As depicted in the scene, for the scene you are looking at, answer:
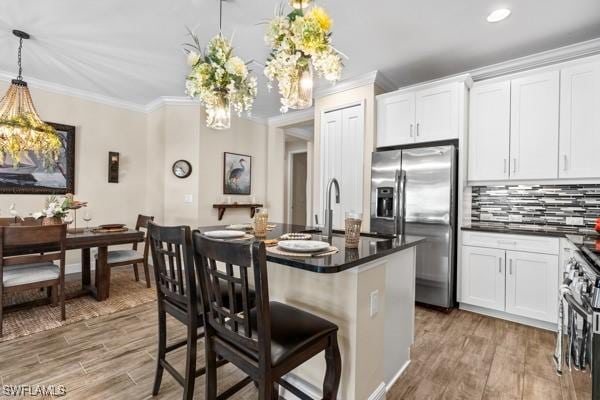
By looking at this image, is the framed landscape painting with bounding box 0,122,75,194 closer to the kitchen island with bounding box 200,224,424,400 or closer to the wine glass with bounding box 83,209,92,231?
the wine glass with bounding box 83,209,92,231

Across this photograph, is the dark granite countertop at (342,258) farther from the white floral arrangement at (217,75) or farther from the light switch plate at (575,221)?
the light switch plate at (575,221)

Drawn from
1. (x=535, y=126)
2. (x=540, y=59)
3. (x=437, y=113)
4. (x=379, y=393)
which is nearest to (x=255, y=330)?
(x=379, y=393)

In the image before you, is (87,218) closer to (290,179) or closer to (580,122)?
(290,179)

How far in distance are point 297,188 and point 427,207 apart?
13.6 ft

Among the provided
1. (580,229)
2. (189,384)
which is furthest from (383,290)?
(580,229)

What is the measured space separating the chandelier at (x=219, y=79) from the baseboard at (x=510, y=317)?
3050mm

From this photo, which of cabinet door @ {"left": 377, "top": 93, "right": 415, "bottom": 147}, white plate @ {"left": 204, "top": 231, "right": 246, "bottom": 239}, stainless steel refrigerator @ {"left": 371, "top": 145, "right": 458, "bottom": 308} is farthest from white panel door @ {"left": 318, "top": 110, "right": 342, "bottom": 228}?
white plate @ {"left": 204, "top": 231, "right": 246, "bottom": 239}

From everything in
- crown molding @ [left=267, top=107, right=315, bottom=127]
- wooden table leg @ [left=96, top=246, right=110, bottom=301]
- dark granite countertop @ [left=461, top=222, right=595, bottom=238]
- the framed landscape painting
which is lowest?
wooden table leg @ [left=96, top=246, right=110, bottom=301]

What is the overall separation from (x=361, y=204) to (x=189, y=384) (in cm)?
270

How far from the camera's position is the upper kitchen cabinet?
3.08 meters

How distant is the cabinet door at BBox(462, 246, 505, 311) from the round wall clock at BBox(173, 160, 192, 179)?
12.8 ft

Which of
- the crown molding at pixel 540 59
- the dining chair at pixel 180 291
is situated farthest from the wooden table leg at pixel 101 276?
the crown molding at pixel 540 59

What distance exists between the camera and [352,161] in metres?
3.70

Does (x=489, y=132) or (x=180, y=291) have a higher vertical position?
(x=489, y=132)
